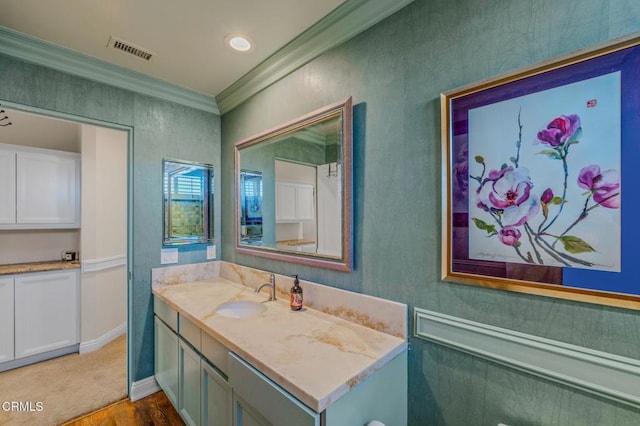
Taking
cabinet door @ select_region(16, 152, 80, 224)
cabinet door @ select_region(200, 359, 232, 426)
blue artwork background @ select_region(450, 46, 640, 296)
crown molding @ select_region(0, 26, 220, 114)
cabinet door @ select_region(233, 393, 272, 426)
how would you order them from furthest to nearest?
1. cabinet door @ select_region(16, 152, 80, 224)
2. crown molding @ select_region(0, 26, 220, 114)
3. cabinet door @ select_region(200, 359, 232, 426)
4. cabinet door @ select_region(233, 393, 272, 426)
5. blue artwork background @ select_region(450, 46, 640, 296)

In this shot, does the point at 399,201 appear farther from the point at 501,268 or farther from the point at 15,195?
the point at 15,195

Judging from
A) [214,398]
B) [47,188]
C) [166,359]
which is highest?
[47,188]

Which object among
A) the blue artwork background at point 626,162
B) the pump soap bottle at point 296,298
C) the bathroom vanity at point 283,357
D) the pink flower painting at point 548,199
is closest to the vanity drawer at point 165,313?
the bathroom vanity at point 283,357

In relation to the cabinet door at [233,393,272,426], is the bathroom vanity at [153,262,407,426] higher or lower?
higher

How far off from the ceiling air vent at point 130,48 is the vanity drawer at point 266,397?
6.54ft

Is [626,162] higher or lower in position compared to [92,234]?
higher

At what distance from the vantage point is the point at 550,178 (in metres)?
0.95

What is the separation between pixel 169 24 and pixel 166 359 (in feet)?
7.33

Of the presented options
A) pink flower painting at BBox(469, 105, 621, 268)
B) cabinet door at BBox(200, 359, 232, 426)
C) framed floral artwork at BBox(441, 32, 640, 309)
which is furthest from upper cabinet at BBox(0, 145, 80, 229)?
pink flower painting at BBox(469, 105, 621, 268)

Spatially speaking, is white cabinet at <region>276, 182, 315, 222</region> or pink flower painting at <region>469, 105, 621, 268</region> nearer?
pink flower painting at <region>469, 105, 621, 268</region>

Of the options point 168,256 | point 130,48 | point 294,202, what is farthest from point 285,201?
point 130,48

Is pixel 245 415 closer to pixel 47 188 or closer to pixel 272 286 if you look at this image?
pixel 272 286

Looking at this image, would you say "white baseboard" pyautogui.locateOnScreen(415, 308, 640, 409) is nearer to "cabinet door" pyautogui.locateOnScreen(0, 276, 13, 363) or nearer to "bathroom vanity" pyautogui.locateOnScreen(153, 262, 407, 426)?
"bathroom vanity" pyautogui.locateOnScreen(153, 262, 407, 426)

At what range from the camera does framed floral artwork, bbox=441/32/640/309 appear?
83cm
